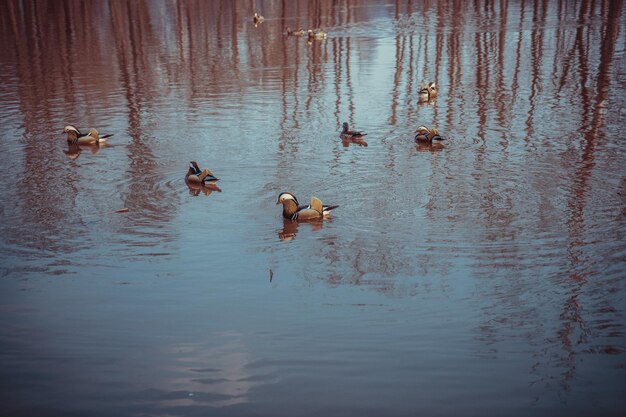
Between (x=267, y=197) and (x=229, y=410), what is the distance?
19.2ft

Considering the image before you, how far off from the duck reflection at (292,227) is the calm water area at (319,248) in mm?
37

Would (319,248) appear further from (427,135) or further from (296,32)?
(296,32)

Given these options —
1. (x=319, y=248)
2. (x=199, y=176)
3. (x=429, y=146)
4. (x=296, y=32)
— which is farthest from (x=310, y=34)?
(x=319, y=248)

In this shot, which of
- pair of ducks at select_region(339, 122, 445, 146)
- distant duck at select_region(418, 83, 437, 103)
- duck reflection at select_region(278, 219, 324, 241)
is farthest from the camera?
distant duck at select_region(418, 83, 437, 103)

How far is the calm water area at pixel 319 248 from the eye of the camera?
21.2ft

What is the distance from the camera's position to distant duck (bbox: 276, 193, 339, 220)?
1038 cm

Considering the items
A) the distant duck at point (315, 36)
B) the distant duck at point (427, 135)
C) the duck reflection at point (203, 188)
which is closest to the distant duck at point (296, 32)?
the distant duck at point (315, 36)

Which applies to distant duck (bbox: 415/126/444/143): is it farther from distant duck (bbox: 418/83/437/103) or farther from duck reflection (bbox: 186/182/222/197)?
duck reflection (bbox: 186/182/222/197)

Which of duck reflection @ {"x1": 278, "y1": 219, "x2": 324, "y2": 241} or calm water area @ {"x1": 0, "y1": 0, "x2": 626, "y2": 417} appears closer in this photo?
calm water area @ {"x1": 0, "y1": 0, "x2": 626, "y2": 417}

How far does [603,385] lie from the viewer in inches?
250

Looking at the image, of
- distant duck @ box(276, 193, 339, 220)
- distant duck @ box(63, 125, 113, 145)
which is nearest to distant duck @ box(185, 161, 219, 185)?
distant duck @ box(276, 193, 339, 220)

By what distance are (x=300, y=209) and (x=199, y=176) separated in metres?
2.47

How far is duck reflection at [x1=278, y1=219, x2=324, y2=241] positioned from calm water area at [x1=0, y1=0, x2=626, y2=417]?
4 cm

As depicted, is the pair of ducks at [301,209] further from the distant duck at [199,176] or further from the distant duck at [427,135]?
the distant duck at [427,135]
